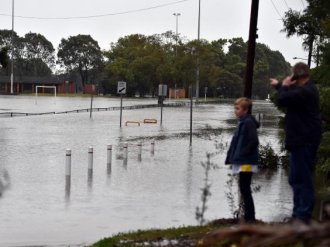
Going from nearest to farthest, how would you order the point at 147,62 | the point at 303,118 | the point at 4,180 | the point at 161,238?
the point at 303,118
the point at 161,238
the point at 4,180
the point at 147,62

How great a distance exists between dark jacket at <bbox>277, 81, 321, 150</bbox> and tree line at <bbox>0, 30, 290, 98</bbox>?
71.1 m

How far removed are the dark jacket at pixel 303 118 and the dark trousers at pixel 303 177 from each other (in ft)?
0.33

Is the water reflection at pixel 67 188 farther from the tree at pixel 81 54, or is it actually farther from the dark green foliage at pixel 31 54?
the dark green foliage at pixel 31 54

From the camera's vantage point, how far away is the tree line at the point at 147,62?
9031cm

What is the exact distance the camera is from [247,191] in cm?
817

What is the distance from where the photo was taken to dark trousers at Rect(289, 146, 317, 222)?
6.91 meters

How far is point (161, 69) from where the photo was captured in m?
90.6

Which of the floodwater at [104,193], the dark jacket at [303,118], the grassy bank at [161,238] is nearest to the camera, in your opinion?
the dark jacket at [303,118]

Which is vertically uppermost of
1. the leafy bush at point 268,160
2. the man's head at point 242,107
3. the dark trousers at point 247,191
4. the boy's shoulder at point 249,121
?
the man's head at point 242,107

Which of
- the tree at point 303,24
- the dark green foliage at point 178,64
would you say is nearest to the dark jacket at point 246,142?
the tree at point 303,24

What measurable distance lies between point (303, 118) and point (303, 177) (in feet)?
2.30

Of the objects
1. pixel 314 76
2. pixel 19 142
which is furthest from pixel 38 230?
pixel 19 142

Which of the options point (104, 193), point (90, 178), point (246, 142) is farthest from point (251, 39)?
point (246, 142)

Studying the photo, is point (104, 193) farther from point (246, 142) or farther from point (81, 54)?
point (81, 54)
